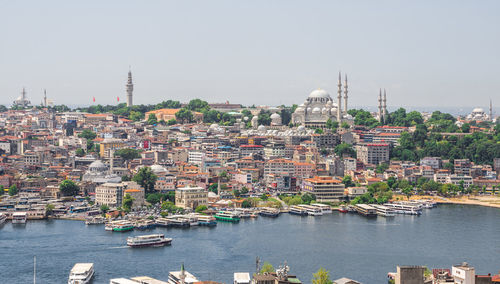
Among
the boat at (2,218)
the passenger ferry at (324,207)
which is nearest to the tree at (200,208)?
the passenger ferry at (324,207)

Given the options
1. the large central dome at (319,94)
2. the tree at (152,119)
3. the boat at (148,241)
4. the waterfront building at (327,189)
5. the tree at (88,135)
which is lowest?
the boat at (148,241)

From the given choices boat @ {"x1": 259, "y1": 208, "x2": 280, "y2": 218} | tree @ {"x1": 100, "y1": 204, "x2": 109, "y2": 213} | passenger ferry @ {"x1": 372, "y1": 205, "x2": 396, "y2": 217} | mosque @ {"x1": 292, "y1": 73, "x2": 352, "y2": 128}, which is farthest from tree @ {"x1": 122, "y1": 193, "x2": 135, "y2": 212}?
mosque @ {"x1": 292, "y1": 73, "x2": 352, "y2": 128}

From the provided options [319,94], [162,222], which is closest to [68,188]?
[162,222]

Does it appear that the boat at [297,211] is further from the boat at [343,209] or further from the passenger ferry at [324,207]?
the boat at [343,209]

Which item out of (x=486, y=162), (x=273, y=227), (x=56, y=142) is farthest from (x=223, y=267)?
(x=56, y=142)

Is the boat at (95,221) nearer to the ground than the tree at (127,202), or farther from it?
nearer to the ground

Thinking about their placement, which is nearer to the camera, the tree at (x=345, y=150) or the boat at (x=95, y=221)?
the boat at (x=95, y=221)

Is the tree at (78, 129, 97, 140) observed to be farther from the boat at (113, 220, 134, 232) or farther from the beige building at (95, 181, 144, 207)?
→ the boat at (113, 220, 134, 232)
